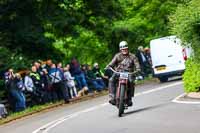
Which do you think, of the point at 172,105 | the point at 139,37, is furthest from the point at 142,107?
the point at 139,37

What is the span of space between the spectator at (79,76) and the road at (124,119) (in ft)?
19.0

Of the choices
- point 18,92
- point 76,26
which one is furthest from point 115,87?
point 76,26

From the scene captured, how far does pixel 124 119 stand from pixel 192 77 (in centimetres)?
474

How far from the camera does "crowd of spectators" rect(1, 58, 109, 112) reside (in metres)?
26.0

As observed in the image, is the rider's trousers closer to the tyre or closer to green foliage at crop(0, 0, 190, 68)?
the tyre

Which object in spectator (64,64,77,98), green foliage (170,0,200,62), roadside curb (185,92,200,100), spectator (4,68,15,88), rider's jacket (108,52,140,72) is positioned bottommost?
roadside curb (185,92,200,100)

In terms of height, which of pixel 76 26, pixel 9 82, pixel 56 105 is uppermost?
pixel 76 26

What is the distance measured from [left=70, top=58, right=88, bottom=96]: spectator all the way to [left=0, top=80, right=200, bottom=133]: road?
5777 millimetres

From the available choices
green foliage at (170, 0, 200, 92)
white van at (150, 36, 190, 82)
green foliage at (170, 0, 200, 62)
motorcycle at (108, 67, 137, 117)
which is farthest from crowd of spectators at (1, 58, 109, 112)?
motorcycle at (108, 67, 137, 117)

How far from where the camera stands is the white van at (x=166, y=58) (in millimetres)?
33562

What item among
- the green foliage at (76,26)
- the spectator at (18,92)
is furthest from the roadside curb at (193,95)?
the green foliage at (76,26)

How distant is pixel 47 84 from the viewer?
90.9 feet

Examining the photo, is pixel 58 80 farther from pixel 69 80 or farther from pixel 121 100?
pixel 121 100

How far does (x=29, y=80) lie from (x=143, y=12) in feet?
66.5
